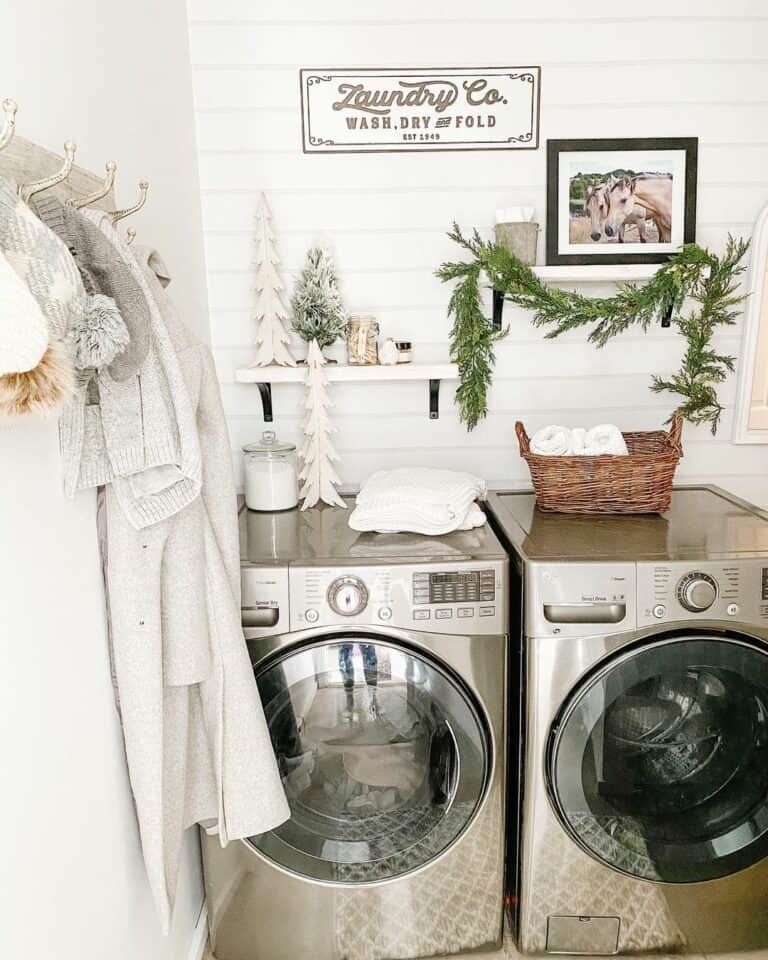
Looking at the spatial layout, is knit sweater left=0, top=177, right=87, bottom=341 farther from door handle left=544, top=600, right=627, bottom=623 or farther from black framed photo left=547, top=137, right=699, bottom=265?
black framed photo left=547, top=137, right=699, bottom=265

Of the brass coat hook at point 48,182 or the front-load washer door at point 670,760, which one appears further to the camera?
the front-load washer door at point 670,760

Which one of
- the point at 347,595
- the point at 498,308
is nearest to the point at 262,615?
the point at 347,595

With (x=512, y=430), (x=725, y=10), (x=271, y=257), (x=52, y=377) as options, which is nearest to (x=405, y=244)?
(x=271, y=257)

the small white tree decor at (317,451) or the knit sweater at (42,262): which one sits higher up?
the knit sweater at (42,262)

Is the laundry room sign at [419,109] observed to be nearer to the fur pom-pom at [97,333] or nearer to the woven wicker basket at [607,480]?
the woven wicker basket at [607,480]

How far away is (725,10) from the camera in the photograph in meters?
2.17

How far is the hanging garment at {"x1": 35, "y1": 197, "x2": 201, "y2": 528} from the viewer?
1.22m

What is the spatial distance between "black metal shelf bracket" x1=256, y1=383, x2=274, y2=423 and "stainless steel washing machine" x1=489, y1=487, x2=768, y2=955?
2.65ft

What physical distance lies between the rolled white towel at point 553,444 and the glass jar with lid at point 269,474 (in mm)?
652

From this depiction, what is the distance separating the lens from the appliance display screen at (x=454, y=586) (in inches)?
68.2

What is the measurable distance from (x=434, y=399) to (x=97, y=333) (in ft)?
4.66

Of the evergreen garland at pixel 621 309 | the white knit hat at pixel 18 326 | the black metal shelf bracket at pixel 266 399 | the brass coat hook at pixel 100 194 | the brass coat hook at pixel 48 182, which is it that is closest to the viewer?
the white knit hat at pixel 18 326

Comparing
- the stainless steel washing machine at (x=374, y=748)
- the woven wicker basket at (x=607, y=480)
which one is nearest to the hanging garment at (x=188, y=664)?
the stainless steel washing machine at (x=374, y=748)

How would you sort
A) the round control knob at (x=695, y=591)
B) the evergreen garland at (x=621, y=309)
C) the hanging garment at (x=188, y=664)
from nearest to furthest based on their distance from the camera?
the hanging garment at (x=188, y=664)
the round control knob at (x=695, y=591)
the evergreen garland at (x=621, y=309)
